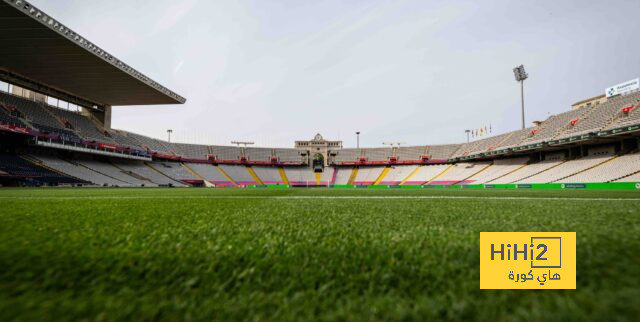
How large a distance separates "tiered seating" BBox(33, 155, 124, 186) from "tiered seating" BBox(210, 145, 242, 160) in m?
19.9

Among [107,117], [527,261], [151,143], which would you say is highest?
[107,117]

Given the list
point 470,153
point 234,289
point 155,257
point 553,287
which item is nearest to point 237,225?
point 155,257

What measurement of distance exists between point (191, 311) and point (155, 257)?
52cm

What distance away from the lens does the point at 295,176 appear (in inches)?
1898

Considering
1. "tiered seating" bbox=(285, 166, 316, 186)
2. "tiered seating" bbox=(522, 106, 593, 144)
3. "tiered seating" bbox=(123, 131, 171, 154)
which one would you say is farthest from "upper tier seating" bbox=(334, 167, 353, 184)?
"tiered seating" bbox=(123, 131, 171, 154)

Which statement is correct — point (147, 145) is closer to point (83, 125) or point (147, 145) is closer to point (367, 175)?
point (83, 125)

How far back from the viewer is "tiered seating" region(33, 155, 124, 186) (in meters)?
25.5

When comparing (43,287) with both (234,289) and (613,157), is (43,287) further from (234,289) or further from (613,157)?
(613,157)

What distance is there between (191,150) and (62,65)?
22283 mm

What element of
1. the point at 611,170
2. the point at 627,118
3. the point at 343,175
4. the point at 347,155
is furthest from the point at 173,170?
the point at 627,118

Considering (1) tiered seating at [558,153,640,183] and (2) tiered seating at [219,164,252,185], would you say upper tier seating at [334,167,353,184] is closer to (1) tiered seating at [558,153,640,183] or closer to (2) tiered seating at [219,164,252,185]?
(2) tiered seating at [219,164,252,185]

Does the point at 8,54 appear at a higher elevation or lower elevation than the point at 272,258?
higher

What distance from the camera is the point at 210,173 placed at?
42.1 m

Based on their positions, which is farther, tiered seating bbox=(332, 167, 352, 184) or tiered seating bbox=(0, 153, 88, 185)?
tiered seating bbox=(332, 167, 352, 184)
